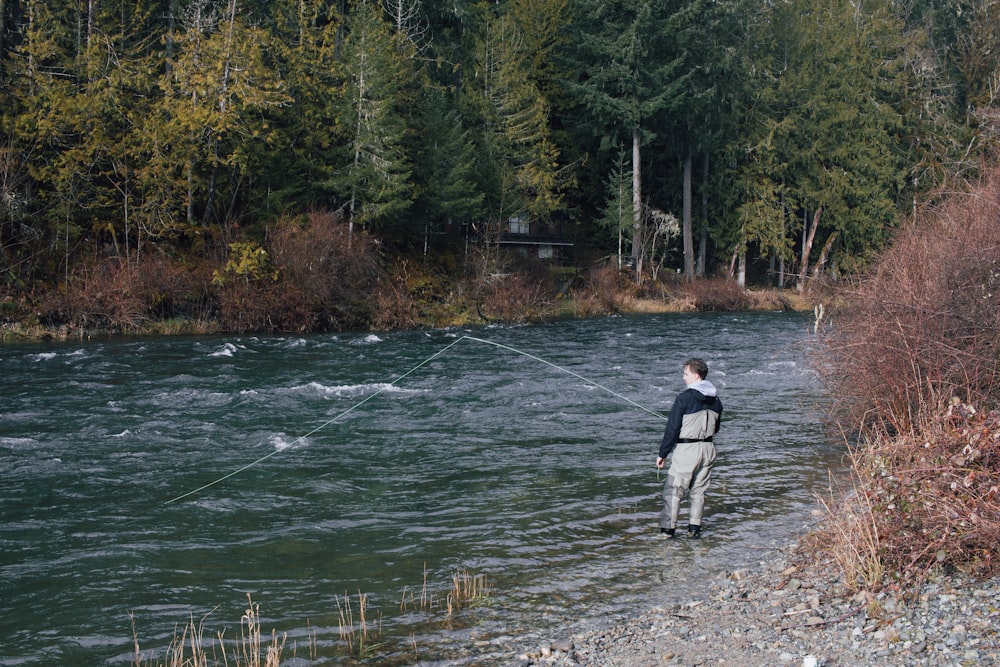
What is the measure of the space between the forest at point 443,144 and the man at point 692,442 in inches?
237

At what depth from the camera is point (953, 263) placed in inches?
458

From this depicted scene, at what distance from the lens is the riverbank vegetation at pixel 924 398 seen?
23.1 ft

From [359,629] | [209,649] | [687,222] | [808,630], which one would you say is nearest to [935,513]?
[808,630]

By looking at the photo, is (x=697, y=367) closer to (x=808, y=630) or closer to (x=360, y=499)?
(x=808, y=630)

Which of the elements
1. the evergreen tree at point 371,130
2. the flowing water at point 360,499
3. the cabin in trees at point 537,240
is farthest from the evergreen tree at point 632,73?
the flowing water at point 360,499

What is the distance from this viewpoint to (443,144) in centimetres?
4106

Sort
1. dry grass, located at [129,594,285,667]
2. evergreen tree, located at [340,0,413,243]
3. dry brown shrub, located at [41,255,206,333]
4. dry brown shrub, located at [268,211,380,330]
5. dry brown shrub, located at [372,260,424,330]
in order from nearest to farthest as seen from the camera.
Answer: dry grass, located at [129,594,285,667]
dry brown shrub, located at [41,255,206,333]
dry brown shrub, located at [268,211,380,330]
dry brown shrub, located at [372,260,424,330]
evergreen tree, located at [340,0,413,243]

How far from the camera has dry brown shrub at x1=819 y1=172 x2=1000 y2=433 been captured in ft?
35.8

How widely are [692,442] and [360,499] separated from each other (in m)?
4.38

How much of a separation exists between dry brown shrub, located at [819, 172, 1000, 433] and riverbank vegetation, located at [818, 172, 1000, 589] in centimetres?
2

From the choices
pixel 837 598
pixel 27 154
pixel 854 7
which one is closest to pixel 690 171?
pixel 854 7

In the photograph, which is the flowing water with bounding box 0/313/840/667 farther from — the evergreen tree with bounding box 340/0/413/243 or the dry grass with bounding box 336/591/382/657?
the evergreen tree with bounding box 340/0/413/243

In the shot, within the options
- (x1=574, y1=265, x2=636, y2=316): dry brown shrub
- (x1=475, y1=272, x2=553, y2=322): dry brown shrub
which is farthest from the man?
(x1=574, y1=265, x2=636, y2=316): dry brown shrub

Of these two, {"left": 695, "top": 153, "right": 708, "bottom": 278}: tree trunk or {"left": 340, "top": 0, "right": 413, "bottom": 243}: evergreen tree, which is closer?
{"left": 340, "top": 0, "right": 413, "bottom": 243}: evergreen tree
